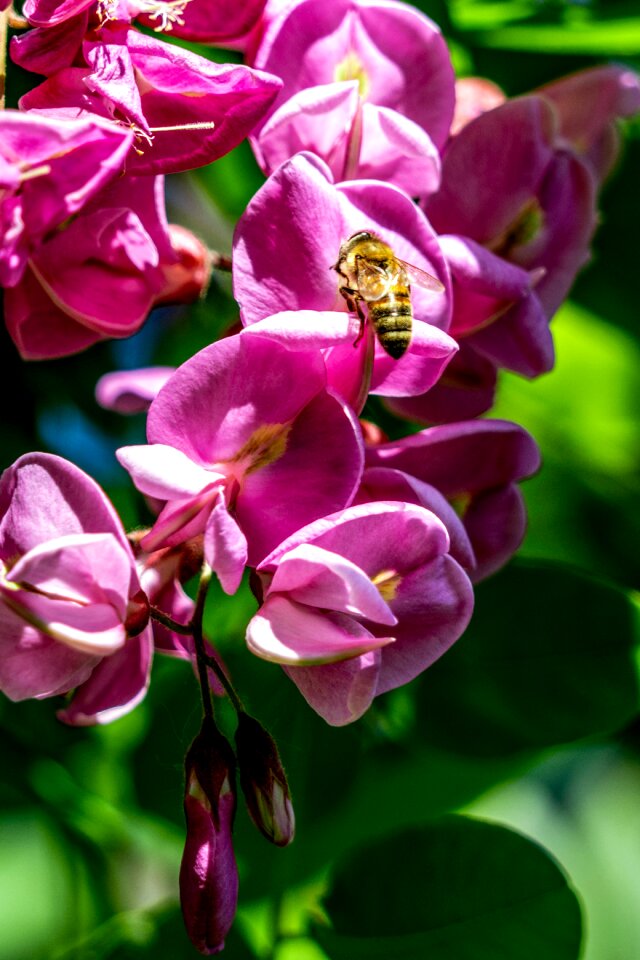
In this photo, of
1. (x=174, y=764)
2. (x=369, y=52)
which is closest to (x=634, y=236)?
(x=369, y=52)

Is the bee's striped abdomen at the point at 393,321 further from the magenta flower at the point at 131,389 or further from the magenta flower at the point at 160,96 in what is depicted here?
the magenta flower at the point at 131,389

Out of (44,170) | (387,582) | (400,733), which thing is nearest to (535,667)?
(400,733)

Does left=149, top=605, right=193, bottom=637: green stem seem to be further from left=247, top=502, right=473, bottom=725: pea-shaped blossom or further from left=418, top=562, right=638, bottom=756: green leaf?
left=418, top=562, right=638, bottom=756: green leaf

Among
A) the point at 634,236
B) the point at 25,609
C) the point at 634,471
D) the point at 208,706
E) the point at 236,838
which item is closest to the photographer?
the point at 25,609

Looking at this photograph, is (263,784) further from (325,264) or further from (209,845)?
(325,264)

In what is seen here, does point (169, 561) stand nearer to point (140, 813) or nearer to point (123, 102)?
point (123, 102)

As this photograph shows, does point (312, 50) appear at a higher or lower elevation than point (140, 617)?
higher
